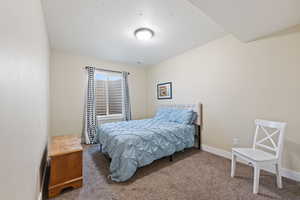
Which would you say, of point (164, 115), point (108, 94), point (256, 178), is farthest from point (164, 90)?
point (256, 178)

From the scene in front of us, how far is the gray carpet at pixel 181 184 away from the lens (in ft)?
5.24

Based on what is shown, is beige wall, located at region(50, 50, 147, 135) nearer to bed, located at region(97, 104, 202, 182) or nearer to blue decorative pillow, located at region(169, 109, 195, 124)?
bed, located at region(97, 104, 202, 182)

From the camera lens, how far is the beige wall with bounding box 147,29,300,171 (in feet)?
6.16

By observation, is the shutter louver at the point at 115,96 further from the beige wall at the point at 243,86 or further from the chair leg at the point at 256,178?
the chair leg at the point at 256,178

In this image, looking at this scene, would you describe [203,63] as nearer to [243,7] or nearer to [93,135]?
[243,7]

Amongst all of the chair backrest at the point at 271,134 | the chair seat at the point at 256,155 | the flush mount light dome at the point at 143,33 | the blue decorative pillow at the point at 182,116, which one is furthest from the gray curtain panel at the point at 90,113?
the chair backrest at the point at 271,134

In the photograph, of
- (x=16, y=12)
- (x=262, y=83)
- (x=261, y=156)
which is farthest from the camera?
(x=262, y=83)

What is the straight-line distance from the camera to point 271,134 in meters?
1.97

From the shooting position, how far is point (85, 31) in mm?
2400

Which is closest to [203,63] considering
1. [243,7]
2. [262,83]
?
[262,83]

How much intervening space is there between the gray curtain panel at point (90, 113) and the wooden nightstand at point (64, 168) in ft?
5.68

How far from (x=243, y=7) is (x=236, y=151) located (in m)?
1.95

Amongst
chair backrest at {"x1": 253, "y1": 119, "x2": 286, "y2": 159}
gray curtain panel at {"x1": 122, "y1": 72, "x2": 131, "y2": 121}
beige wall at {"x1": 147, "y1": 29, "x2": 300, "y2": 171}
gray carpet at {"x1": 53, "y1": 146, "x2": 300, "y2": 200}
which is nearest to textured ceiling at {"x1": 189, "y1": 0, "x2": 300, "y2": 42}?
beige wall at {"x1": 147, "y1": 29, "x2": 300, "y2": 171}

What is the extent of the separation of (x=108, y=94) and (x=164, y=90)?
1.87 metres
